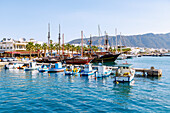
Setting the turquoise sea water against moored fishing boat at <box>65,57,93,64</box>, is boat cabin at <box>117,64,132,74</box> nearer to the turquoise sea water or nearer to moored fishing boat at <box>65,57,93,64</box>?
the turquoise sea water

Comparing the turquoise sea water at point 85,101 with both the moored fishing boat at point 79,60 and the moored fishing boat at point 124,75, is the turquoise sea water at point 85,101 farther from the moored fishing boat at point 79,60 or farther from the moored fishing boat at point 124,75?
the moored fishing boat at point 79,60

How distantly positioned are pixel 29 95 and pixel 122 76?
2065 centimetres

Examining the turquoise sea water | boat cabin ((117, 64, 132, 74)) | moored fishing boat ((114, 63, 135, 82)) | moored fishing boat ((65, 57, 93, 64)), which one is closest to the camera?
the turquoise sea water

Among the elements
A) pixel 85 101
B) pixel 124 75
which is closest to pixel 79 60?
pixel 124 75

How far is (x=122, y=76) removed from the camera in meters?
40.0

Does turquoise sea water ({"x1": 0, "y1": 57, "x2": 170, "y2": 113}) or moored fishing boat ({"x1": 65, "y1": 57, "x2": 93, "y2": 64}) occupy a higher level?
moored fishing boat ({"x1": 65, "y1": 57, "x2": 93, "y2": 64})

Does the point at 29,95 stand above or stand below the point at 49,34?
below

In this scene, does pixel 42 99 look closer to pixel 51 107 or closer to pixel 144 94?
pixel 51 107

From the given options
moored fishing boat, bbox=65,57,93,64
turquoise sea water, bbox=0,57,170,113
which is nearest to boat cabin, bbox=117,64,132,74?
turquoise sea water, bbox=0,57,170,113

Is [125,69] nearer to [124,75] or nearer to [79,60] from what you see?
[124,75]

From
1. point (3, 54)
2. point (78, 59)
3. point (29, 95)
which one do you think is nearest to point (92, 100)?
point (29, 95)

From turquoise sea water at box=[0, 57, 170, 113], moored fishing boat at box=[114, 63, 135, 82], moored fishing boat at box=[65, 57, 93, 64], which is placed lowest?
turquoise sea water at box=[0, 57, 170, 113]

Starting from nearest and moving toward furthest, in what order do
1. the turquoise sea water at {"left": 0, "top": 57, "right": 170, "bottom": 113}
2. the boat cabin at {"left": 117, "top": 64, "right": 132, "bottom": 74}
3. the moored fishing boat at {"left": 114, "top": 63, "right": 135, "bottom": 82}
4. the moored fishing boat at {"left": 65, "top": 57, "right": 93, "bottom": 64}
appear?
the turquoise sea water at {"left": 0, "top": 57, "right": 170, "bottom": 113}
the moored fishing boat at {"left": 114, "top": 63, "right": 135, "bottom": 82}
the boat cabin at {"left": 117, "top": 64, "right": 132, "bottom": 74}
the moored fishing boat at {"left": 65, "top": 57, "right": 93, "bottom": 64}

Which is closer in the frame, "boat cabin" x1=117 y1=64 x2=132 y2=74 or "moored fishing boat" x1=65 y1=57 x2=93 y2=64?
"boat cabin" x1=117 y1=64 x2=132 y2=74
